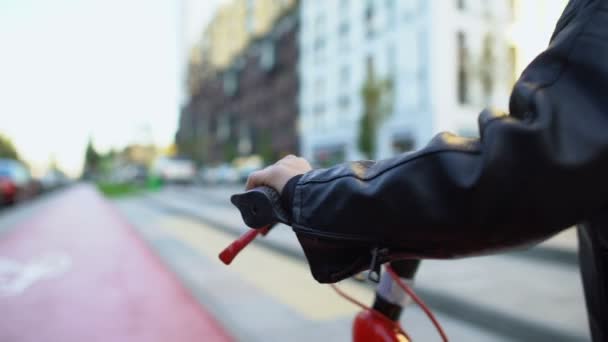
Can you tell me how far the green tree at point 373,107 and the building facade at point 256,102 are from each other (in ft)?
40.6

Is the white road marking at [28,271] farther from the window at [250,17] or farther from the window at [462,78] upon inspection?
the window at [250,17]

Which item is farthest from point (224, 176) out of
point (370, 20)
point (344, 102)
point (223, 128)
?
point (223, 128)

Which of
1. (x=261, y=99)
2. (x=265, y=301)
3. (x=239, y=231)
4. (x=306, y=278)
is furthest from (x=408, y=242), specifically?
(x=261, y=99)

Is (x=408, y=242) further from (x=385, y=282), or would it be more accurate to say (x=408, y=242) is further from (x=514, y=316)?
(x=514, y=316)

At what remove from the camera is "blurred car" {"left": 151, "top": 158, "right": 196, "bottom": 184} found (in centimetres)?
2206

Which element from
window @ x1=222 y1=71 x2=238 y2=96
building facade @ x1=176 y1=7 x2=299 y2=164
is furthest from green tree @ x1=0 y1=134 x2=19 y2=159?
window @ x1=222 y1=71 x2=238 y2=96

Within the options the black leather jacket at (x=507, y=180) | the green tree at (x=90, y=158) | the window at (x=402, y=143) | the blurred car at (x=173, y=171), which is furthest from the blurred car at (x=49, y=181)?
the green tree at (x=90, y=158)

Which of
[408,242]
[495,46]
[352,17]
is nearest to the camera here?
[408,242]

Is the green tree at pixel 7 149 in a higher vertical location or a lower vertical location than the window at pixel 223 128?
lower

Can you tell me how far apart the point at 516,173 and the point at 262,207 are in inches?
17.8

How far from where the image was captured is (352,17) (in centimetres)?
2612

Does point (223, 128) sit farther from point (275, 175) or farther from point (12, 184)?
point (275, 175)

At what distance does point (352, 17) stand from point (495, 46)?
366 inches

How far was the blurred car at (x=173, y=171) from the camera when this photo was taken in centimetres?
2206
